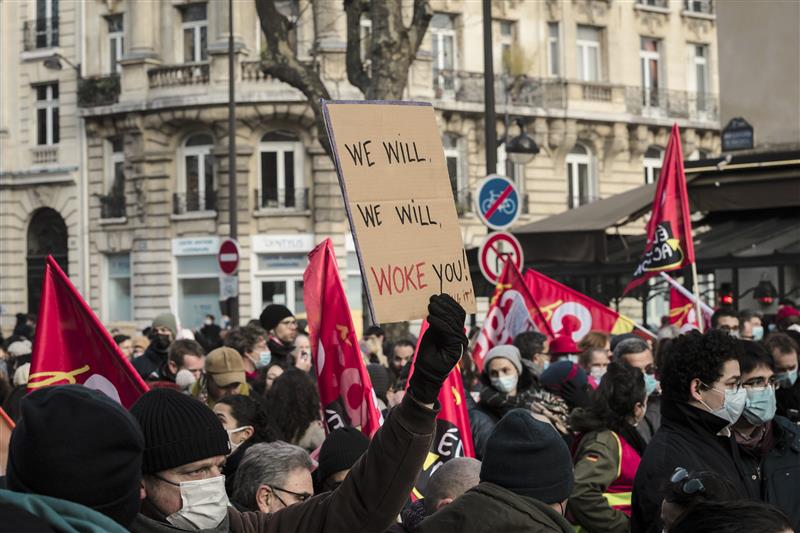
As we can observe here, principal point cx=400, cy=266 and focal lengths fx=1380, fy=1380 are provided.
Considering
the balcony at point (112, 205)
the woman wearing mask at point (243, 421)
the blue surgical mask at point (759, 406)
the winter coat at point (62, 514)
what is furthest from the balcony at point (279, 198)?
the winter coat at point (62, 514)

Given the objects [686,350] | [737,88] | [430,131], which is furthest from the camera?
[737,88]

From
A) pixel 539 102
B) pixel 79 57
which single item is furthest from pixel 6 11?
pixel 539 102

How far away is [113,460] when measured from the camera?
244cm

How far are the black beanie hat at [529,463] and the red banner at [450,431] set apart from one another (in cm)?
247

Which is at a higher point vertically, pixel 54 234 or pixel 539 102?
pixel 539 102

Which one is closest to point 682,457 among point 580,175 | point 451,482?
point 451,482

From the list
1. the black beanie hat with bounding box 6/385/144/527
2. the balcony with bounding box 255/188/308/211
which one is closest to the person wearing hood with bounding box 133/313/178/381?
the black beanie hat with bounding box 6/385/144/527

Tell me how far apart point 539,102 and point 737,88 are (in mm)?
20112

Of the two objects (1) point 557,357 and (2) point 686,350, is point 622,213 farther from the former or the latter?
(2) point 686,350

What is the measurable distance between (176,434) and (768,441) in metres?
2.53

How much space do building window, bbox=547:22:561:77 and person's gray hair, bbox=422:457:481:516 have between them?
35210mm

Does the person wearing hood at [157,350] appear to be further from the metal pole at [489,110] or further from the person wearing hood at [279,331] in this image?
the metal pole at [489,110]

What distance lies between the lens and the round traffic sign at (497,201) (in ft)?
44.9

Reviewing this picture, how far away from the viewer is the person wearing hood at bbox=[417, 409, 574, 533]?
3.58 m
